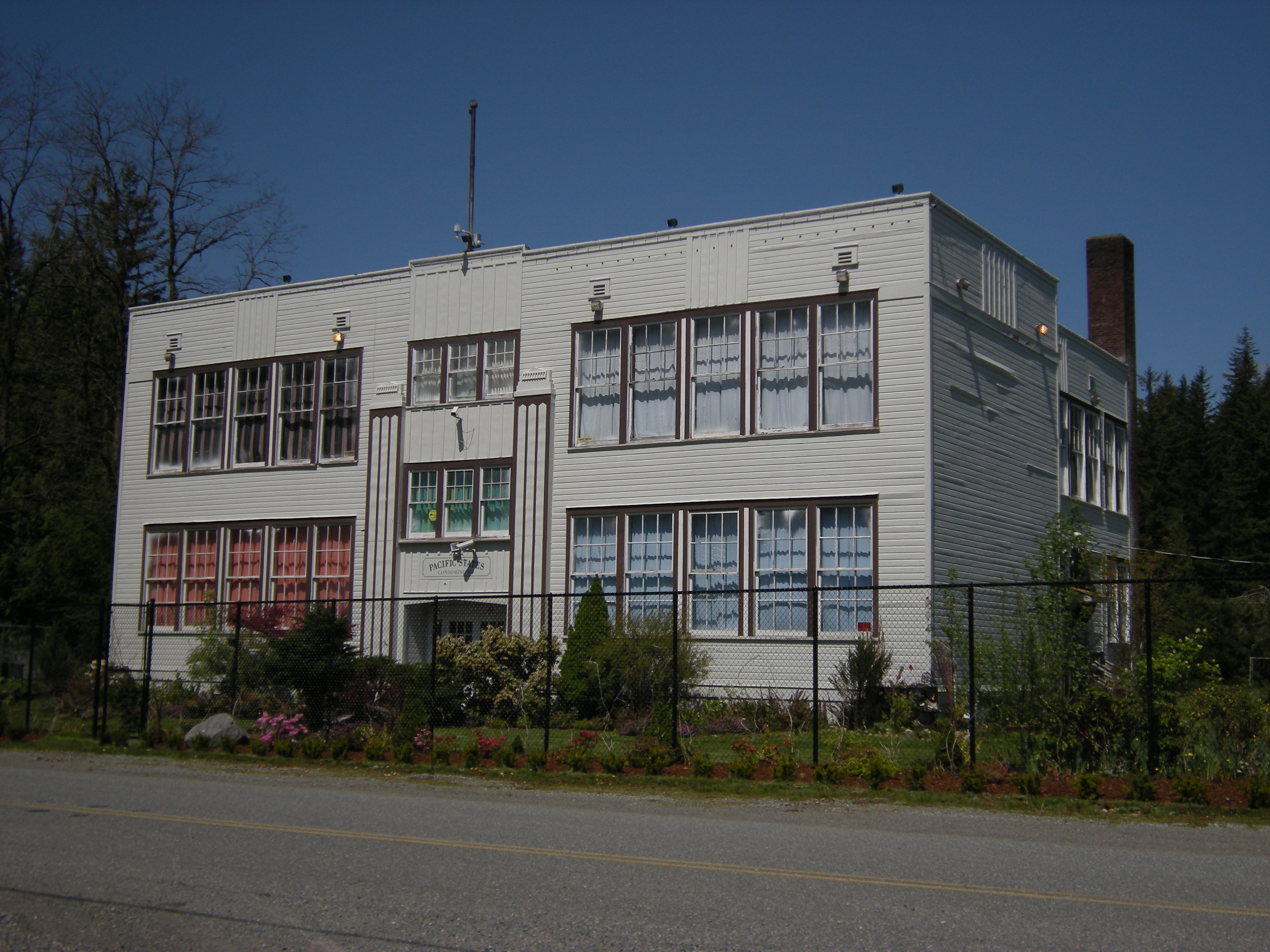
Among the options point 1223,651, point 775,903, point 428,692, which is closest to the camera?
point 775,903

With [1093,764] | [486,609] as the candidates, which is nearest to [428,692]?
[486,609]

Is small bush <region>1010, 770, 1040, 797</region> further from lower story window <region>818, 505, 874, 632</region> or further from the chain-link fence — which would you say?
lower story window <region>818, 505, 874, 632</region>

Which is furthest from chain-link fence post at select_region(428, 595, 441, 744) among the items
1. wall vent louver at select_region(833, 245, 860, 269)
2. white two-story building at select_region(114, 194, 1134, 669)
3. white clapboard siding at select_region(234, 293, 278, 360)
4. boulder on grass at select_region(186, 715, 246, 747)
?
white clapboard siding at select_region(234, 293, 278, 360)

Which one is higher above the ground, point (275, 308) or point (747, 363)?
point (275, 308)

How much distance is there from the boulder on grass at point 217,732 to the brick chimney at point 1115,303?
2225 centimetres

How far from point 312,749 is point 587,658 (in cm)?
544

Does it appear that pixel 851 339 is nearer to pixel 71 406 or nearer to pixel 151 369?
pixel 151 369

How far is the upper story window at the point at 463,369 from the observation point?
990 inches

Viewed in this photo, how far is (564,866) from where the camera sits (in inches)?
365

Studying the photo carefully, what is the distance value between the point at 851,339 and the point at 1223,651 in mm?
21283

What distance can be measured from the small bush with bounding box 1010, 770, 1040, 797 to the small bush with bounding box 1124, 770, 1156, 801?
0.90 metres

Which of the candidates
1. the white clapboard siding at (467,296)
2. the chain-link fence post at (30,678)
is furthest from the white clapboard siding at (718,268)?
the chain-link fence post at (30,678)

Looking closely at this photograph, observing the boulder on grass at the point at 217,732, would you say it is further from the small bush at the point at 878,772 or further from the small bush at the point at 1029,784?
the small bush at the point at 1029,784

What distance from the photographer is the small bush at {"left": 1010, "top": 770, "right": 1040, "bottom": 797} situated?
524 inches
